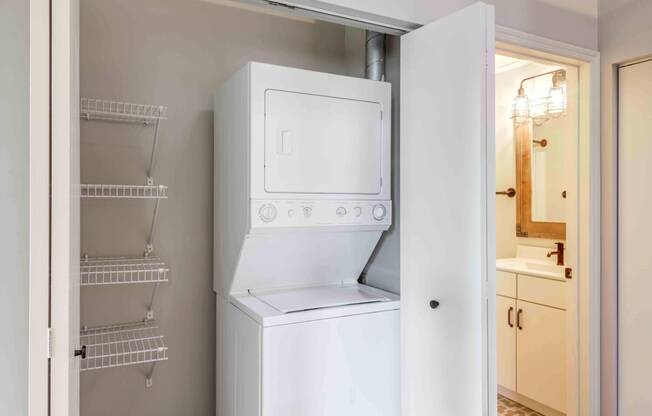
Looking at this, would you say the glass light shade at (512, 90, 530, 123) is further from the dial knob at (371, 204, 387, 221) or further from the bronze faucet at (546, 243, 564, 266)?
the dial knob at (371, 204, 387, 221)

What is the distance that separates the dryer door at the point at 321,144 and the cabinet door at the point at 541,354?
5.16ft

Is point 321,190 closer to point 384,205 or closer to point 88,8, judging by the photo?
point 384,205

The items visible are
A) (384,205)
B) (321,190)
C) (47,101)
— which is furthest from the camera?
(384,205)

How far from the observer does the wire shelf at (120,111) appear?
2.05 meters

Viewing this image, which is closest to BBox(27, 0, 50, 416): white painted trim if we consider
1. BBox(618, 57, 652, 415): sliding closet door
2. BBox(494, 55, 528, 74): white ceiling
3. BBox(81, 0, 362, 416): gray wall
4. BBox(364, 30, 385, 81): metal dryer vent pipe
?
BBox(81, 0, 362, 416): gray wall

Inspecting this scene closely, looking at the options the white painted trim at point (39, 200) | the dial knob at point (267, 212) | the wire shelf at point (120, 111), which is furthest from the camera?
the wire shelf at point (120, 111)

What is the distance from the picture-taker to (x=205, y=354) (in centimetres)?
239

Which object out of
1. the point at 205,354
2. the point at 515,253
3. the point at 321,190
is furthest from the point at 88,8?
the point at 515,253

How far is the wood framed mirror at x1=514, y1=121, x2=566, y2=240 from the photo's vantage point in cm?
336

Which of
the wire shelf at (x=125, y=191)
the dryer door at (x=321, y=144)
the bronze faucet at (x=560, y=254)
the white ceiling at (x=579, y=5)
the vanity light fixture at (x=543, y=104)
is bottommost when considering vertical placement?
the bronze faucet at (x=560, y=254)

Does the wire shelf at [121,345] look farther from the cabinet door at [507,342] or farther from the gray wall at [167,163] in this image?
the cabinet door at [507,342]

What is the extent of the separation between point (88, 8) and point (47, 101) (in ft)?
4.77

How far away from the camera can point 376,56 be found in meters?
2.29

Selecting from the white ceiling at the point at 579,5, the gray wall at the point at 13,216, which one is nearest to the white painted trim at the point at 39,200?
the gray wall at the point at 13,216
